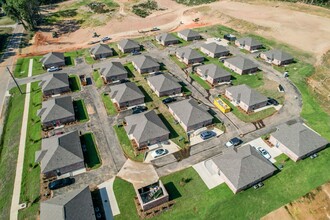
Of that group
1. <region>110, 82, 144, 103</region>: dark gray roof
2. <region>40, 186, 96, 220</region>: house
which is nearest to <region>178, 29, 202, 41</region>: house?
<region>110, 82, 144, 103</region>: dark gray roof

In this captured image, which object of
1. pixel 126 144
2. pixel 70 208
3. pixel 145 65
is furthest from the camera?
pixel 145 65

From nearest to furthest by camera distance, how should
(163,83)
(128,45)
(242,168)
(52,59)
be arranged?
(242,168) < (163,83) < (52,59) < (128,45)

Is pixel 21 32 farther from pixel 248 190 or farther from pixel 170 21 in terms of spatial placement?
pixel 248 190

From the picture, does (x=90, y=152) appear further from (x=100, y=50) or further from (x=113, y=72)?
(x=100, y=50)

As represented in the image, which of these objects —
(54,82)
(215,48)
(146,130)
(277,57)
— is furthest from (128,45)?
(277,57)

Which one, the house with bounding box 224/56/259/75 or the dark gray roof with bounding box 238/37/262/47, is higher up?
the dark gray roof with bounding box 238/37/262/47

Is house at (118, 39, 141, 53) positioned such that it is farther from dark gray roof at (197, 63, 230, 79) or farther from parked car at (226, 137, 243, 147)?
parked car at (226, 137, 243, 147)
